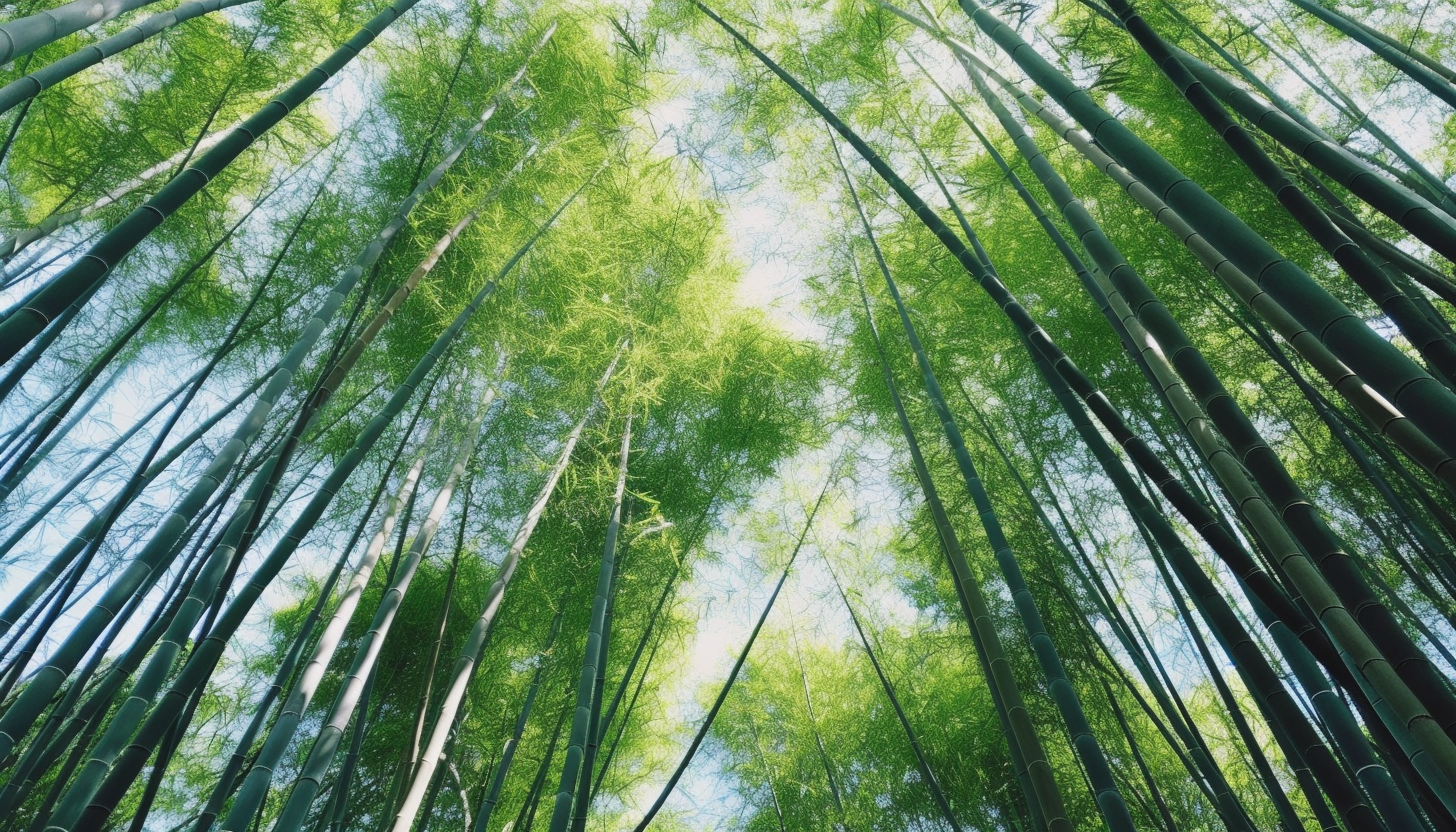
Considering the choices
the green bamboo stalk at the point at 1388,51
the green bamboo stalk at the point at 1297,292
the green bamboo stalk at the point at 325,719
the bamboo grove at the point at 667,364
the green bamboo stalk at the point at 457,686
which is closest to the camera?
the green bamboo stalk at the point at 1297,292

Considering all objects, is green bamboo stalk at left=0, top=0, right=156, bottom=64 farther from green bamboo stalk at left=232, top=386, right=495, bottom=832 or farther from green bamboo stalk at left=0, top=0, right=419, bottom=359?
green bamboo stalk at left=232, top=386, right=495, bottom=832

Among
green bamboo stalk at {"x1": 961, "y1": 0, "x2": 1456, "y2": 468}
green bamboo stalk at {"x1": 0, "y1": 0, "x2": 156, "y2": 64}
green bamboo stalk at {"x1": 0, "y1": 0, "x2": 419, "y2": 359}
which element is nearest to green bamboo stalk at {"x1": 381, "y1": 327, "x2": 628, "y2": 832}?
green bamboo stalk at {"x1": 0, "y1": 0, "x2": 419, "y2": 359}

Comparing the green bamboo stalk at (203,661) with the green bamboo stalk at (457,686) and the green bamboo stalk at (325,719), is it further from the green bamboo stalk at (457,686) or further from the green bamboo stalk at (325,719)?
the green bamboo stalk at (457,686)

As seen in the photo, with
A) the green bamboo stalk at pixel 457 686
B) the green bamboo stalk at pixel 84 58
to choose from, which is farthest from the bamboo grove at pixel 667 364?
the green bamboo stalk at pixel 84 58

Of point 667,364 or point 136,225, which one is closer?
point 136,225

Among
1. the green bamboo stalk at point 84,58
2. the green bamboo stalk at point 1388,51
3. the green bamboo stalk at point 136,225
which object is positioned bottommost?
the green bamboo stalk at point 136,225

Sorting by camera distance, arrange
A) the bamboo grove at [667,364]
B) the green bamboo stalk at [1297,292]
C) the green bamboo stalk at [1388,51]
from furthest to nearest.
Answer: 1. the bamboo grove at [667,364]
2. the green bamboo stalk at [1388,51]
3. the green bamboo stalk at [1297,292]

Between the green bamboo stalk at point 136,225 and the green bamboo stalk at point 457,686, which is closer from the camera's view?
the green bamboo stalk at point 136,225

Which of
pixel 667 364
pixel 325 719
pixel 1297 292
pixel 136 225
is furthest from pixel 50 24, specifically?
pixel 667 364

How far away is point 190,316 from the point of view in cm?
454

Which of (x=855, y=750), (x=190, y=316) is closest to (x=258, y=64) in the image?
(x=190, y=316)

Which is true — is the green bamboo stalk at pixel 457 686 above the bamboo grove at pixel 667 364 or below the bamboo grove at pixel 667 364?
below

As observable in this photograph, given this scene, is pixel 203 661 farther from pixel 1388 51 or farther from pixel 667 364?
pixel 1388 51

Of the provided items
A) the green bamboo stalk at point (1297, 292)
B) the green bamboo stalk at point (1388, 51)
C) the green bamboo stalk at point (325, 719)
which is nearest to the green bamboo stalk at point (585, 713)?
the green bamboo stalk at point (325, 719)
